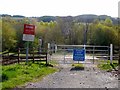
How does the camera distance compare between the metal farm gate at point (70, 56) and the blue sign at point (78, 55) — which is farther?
the metal farm gate at point (70, 56)

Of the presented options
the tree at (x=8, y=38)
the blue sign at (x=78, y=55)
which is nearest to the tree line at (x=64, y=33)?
the tree at (x=8, y=38)

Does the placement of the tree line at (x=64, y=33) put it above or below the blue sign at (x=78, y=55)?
above

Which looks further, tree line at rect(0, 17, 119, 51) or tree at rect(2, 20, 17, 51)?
tree line at rect(0, 17, 119, 51)

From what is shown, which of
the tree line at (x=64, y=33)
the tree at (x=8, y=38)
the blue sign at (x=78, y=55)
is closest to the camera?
the blue sign at (x=78, y=55)

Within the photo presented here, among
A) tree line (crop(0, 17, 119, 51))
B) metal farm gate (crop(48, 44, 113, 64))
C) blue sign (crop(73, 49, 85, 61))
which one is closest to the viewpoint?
blue sign (crop(73, 49, 85, 61))

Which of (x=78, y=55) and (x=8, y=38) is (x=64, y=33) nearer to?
(x=8, y=38)

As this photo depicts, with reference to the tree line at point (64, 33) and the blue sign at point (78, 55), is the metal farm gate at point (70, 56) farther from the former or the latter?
the tree line at point (64, 33)

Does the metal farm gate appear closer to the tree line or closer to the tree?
the tree line

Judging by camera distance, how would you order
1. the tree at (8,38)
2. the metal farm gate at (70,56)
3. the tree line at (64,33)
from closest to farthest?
the metal farm gate at (70,56)
the tree at (8,38)
the tree line at (64,33)

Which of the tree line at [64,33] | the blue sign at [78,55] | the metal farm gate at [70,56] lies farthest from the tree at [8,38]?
the blue sign at [78,55]

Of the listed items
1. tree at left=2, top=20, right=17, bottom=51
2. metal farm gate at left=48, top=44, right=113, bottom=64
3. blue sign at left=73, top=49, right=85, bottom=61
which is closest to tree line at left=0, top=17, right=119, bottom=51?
tree at left=2, top=20, right=17, bottom=51

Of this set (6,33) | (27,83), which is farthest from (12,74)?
(6,33)

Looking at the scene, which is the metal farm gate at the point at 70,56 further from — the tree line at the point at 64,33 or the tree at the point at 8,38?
the tree at the point at 8,38

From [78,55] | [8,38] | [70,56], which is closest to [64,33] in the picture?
[8,38]
